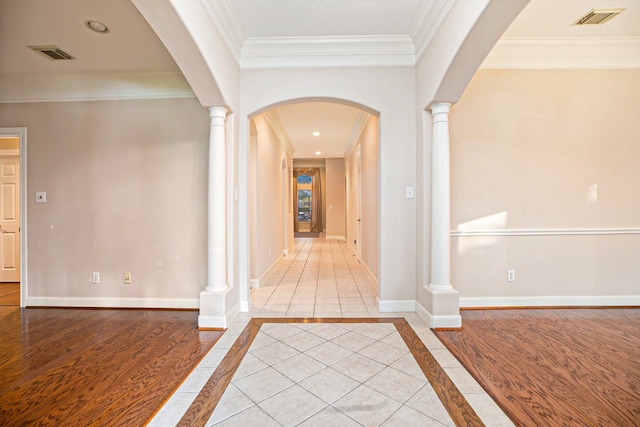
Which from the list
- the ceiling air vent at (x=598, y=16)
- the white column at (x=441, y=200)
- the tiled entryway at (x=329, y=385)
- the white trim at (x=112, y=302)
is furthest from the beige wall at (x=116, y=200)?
the ceiling air vent at (x=598, y=16)

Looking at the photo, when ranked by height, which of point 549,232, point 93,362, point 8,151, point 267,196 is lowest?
point 93,362

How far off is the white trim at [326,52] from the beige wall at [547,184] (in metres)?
0.89

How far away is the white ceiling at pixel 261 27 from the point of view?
93.9 inches

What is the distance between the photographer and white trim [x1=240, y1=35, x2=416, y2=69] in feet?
10.0

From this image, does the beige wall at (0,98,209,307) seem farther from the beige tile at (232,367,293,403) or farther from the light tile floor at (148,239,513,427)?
the beige tile at (232,367,293,403)

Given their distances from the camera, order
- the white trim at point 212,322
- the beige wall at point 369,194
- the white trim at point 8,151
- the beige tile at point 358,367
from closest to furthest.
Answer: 1. the beige tile at point 358,367
2. the white trim at point 212,322
3. the beige wall at point 369,194
4. the white trim at point 8,151

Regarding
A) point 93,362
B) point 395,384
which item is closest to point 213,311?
point 93,362

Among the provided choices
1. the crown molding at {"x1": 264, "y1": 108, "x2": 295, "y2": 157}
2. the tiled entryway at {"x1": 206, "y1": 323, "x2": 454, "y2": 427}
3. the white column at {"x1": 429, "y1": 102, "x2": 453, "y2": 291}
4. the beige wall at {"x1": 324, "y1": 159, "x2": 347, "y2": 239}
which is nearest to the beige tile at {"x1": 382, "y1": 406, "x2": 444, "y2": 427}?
the tiled entryway at {"x1": 206, "y1": 323, "x2": 454, "y2": 427}

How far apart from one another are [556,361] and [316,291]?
8.39ft

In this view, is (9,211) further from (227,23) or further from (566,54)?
(566,54)

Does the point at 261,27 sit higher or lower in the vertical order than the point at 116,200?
higher

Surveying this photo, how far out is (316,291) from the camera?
3982mm

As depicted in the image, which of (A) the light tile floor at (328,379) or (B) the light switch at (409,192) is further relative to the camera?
(B) the light switch at (409,192)

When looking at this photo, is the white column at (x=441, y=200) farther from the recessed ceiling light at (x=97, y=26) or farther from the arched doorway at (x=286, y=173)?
the recessed ceiling light at (x=97, y=26)
